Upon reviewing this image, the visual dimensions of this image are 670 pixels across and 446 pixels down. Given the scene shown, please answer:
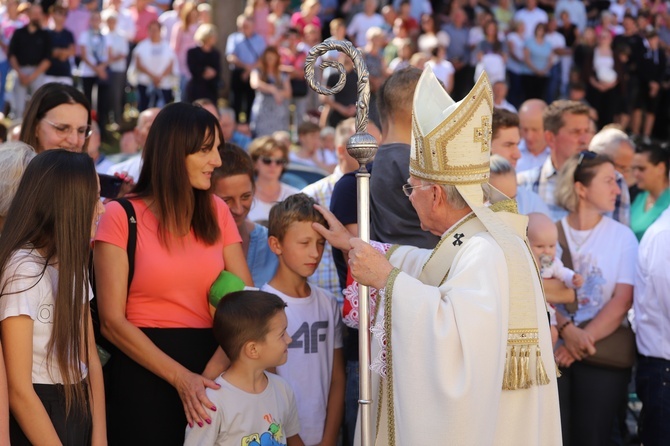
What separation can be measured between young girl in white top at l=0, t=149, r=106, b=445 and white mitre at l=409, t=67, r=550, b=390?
4.36 ft

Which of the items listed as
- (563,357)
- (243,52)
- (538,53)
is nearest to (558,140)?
(563,357)

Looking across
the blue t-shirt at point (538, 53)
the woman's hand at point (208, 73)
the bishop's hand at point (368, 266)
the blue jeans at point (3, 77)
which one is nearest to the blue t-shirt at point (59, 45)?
the blue jeans at point (3, 77)

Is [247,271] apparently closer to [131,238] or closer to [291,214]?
Answer: [291,214]

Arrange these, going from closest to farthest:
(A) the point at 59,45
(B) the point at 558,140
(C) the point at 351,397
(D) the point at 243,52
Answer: (C) the point at 351,397 → (B) the point at 558,140 → (A) the point at 59,45 → (D) the point at 243,52

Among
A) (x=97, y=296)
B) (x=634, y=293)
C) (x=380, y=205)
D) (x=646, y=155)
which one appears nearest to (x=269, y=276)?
(x=380, y=205)

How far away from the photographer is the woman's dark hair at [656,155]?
847cm

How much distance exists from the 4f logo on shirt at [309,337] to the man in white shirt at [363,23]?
42.5ft

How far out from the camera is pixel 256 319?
4551mm

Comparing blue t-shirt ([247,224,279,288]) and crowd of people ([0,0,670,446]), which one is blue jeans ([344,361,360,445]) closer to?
crowd of people ([0,0,670,446])

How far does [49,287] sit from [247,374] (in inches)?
41.3

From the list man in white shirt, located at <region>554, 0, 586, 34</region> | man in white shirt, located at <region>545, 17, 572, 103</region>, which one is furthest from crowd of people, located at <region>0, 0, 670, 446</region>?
man in white shirt, located at <region>554, 0, 586, 34</region>

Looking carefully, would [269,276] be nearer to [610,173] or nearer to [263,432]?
[263,432]

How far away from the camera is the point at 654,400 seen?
575 centimetres

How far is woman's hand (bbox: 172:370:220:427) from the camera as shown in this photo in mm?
4359
